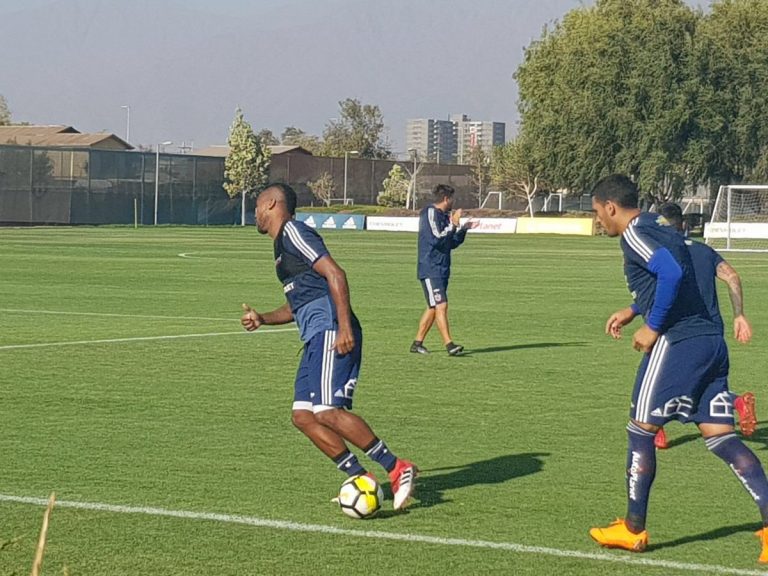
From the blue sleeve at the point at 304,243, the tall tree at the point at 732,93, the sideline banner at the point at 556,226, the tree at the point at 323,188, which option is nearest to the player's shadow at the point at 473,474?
the blue sleeve at the point at 304,243

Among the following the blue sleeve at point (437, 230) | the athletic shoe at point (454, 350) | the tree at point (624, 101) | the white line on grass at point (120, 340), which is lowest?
the white line on grass at point (120, 340)

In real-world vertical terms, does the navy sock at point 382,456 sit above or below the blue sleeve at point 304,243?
below

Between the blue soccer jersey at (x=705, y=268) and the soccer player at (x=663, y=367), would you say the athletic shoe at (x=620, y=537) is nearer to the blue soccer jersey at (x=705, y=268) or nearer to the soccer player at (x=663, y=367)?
the soccer player at (x=663, y=367)

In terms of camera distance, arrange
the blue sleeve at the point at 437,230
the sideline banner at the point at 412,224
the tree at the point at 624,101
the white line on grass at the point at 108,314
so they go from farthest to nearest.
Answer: the sideline banner at the point at 412,224 → the tree at the point at 624,101 → the white line on grass at the point at 108,314 → the blue sleeve at the point at 437,230

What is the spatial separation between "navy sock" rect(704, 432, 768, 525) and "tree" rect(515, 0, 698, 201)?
70.9m

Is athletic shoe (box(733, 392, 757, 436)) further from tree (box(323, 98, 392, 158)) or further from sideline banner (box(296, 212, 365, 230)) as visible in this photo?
tree (box(323, 98, 392, 158))

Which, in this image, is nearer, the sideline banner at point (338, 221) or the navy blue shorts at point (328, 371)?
the navy blue shorts at point (328, 371)

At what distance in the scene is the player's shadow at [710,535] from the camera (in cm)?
731

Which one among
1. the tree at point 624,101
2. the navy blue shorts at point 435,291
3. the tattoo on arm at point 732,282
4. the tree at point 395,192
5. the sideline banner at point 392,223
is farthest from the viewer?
the tree at point 395,192

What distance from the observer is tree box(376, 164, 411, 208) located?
379 ft

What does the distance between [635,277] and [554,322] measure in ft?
45.2

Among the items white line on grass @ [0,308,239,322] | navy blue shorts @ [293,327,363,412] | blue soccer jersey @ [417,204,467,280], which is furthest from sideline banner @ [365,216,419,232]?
navy blue shorts @ [293,327,363,412]

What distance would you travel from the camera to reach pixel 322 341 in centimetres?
780

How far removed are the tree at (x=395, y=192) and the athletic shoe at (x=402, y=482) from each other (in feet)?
351
